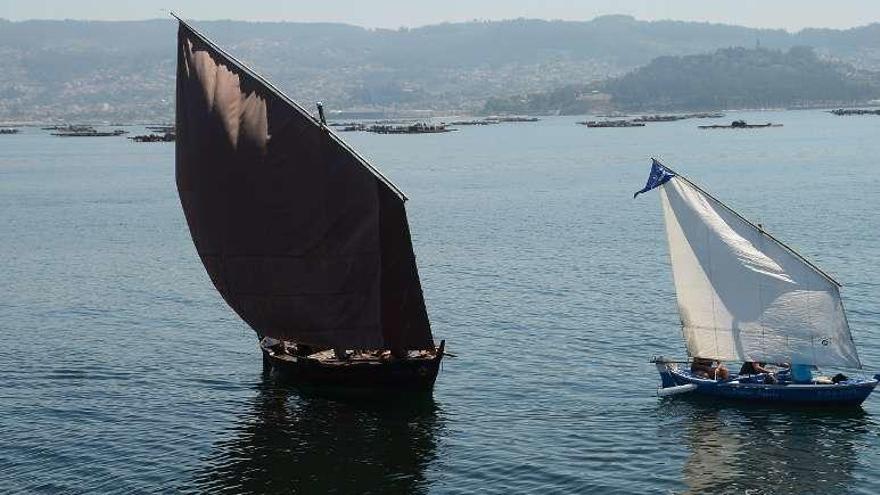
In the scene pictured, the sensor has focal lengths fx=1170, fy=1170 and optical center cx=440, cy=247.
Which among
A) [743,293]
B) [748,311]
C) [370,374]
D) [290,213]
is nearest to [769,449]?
[748,311]

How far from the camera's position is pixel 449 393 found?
48.1m

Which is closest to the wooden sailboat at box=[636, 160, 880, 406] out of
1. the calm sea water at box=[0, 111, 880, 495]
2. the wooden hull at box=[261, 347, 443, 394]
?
the calm sea water at box=[0, 111, 880, 495]

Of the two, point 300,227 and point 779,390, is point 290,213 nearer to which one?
point 300,227

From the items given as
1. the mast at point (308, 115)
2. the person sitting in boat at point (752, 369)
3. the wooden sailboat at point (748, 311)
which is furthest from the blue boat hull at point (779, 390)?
the mast at point (308, 115)

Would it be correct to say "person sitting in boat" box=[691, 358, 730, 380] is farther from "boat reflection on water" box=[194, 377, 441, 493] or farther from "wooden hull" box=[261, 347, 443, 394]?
"boat reflection on water" box=[194, 377, 441, 493]

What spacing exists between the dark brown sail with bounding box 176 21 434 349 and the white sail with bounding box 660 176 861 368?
34.9 ft

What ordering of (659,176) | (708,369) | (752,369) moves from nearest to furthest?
(659,176) < (752,369) < (708,369)

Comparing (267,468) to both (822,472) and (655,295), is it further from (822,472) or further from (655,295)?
(655,295)

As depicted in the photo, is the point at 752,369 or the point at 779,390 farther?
the point at 752,369

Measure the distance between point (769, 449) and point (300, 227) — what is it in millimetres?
19476

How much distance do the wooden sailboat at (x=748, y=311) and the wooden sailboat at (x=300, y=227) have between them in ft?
34.0

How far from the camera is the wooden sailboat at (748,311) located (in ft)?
146

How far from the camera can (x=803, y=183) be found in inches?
5507

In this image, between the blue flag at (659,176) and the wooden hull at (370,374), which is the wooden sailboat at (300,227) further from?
the blue flag at (659,176)
